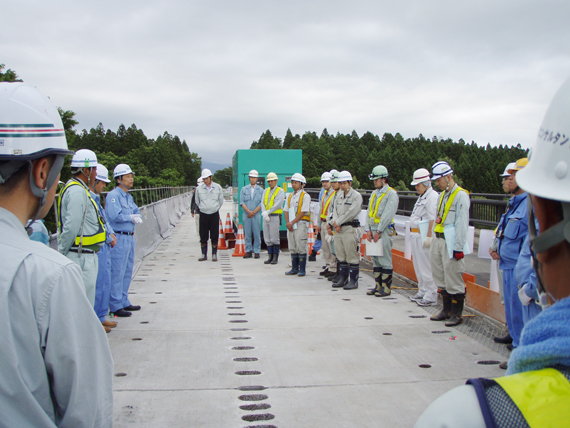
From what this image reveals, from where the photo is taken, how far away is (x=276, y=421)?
384 centimetres

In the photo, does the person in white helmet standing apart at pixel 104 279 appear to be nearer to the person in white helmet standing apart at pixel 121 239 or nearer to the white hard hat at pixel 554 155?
the person in white helmet standing apart at pixel 121 239

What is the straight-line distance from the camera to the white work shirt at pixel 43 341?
50.2 inches

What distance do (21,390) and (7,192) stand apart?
22.6 inches

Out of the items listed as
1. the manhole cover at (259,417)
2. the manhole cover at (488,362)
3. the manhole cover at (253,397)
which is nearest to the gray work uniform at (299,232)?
the manhole cover at (488,362)

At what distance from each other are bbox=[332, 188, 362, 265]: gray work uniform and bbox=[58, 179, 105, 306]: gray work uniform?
4.89 m

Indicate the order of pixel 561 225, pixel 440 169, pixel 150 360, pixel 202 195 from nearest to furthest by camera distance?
pixel 561 225
pixel 150 360
pixel 440 169
pixel 202 195

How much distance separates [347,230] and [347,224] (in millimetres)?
117

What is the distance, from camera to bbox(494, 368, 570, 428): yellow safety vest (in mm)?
793

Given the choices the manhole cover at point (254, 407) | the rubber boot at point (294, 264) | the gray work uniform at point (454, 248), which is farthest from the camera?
the rubber boot at point (294, 264)

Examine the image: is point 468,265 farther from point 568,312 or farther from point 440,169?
point 568,312

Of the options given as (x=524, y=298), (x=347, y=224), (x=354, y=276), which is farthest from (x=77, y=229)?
(x=354, y=276)

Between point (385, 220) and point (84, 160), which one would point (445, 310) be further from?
point (84, 160)

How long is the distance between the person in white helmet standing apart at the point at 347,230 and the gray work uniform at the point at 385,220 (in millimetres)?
523

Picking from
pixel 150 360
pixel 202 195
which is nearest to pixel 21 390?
pixel 150 360
